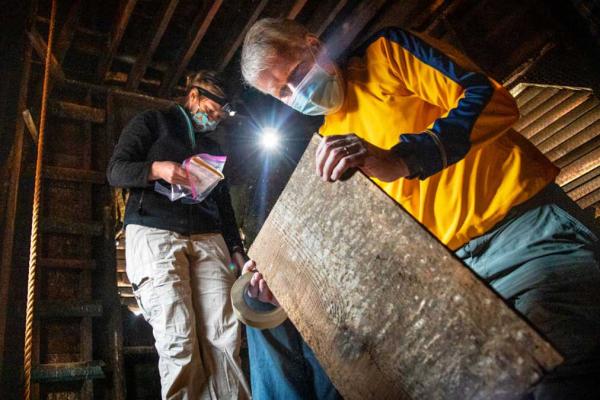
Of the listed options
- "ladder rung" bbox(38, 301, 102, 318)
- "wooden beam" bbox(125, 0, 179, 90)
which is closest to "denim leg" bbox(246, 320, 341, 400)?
"ladder rung" bbox(38, 301, 102, 318)

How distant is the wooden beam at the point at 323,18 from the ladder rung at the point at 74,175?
287 cm

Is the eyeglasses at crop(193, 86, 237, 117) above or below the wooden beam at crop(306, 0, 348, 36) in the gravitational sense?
below

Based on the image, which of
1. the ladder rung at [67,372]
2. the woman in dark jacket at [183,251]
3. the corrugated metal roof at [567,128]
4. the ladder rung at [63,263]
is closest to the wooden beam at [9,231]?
the ladder rung at [63,263]

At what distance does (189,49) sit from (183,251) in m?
2.57

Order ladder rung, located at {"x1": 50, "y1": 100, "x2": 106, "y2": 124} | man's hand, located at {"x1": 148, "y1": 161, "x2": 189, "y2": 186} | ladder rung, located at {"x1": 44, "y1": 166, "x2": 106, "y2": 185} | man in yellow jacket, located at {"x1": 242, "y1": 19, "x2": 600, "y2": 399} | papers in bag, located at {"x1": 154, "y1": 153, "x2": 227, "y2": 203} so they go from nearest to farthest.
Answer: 1. man in yellow jacket, located at {"x1": 242, "y1": 19, "x2": 600, "y2": 399}
2. man's hand, located at {"x1": 148, "y1": 161, "x2": 189, "y2": 186}
3. papers in bag, located at {"x1": 154, "y1": 153, "x2": 227, "y2": 203}
4. ladder rung, located at {"x1": 44, "y1": 166, "x2": 106, "y2": 185}
5. ladder rung, located at {"x1": 50, "y1": 100, "x2": 106, "y2": 124}

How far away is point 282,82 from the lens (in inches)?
80.4

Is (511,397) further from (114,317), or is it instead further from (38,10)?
(38,10)

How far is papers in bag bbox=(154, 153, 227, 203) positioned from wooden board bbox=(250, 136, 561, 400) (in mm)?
1442

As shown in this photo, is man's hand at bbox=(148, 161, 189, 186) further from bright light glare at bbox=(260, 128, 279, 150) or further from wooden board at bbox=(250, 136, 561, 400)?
bright light glare at bbox=(260, 128, 279, 150)

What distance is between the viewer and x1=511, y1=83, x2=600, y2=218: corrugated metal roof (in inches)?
211

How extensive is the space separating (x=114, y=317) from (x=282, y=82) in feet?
9.40

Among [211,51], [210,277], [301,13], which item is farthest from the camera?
[211,51]

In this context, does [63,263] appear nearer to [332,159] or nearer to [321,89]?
[321,89]

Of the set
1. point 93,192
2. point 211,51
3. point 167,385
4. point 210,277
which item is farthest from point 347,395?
point 211,51
